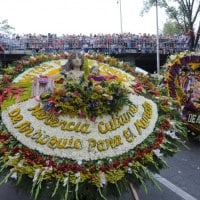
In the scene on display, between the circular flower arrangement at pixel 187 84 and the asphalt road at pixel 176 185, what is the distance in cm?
104

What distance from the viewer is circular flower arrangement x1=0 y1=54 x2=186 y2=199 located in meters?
4.07

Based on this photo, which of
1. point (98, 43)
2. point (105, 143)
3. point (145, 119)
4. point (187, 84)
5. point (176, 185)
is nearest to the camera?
point (105, 143)

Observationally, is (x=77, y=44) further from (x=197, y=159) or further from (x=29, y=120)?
(x=29, y=120)

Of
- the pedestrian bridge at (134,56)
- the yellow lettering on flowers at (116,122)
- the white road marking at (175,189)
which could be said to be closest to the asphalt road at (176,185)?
the white road marking at (175,189)

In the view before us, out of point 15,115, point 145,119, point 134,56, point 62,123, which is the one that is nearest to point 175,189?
point 145,119

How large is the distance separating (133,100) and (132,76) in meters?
0.78

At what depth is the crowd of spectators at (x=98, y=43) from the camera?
22797 mm

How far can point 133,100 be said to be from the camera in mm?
5105

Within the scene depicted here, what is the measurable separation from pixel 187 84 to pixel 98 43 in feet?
49.4

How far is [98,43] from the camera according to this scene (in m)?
23.8

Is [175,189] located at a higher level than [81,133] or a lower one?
lower

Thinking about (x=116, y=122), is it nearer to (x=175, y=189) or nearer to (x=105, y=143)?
(x=105, y=143)

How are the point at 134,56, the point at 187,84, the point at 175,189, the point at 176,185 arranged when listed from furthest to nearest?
the point at 134,56
the point at 187,84
the point at 176,185
the point at 175,189

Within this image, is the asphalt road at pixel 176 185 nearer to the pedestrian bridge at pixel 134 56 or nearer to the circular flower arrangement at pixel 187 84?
the circular flower arrangement at pixel 187 84
